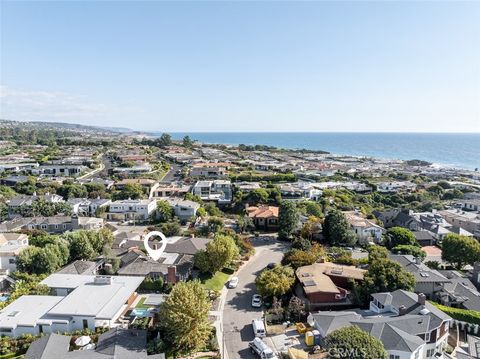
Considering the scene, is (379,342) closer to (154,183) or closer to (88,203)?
(88,203)

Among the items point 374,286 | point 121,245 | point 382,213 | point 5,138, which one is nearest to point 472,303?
point 374,286

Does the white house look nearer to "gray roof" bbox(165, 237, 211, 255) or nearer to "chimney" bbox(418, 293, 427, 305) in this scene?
"gray roof" bbox(165, 237, 211, 255)

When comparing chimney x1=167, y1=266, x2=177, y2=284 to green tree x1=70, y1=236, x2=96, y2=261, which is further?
green tree x1=70, y1=236, x2=96, y2=261

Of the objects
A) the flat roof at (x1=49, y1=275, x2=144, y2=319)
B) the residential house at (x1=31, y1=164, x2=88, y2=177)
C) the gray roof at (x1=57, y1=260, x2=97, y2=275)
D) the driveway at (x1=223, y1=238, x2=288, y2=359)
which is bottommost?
the driveway at (x1=223, y1=238, x2=288, y2=359)

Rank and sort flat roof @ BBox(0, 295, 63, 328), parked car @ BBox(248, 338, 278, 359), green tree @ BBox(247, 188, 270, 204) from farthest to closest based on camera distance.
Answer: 1. green tree @ BBox(247, 188, 270, 204)
2. flat roof @ BBox(0, 295, 63, 328)
3. parked car @ BBox(248, 338, 278, 359)

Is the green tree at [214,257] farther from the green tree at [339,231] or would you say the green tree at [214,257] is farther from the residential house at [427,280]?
the residential house at [427,280]

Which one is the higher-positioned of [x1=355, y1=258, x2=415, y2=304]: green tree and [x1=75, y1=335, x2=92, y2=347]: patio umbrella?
[x1=355, y1=258, x2=415, y2=304]: green tree

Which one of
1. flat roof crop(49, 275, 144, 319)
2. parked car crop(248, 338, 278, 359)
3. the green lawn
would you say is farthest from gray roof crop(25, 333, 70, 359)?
the green lawn
